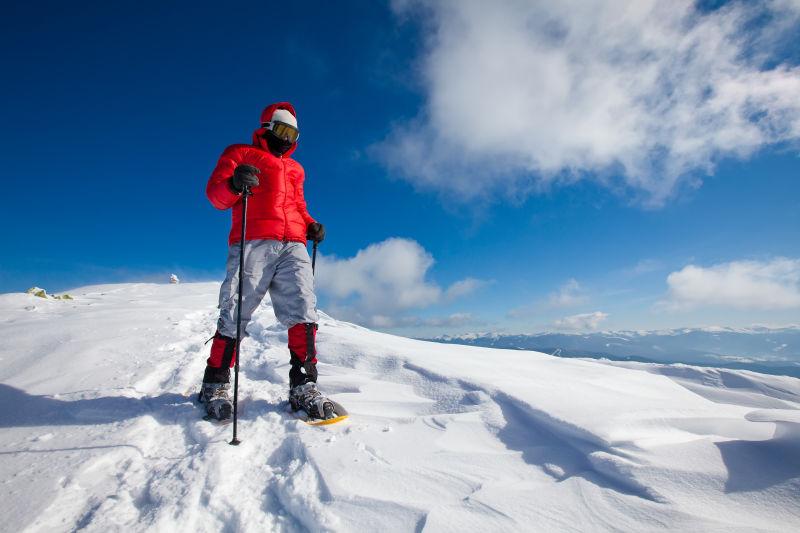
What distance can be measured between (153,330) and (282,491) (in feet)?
16.5

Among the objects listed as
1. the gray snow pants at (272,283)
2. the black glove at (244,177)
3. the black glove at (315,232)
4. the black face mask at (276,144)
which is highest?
the black face mask at (276,144)

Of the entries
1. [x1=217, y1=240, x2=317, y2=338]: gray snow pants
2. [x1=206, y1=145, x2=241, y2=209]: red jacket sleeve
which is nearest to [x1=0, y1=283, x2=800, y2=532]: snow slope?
[x1=217, y1=240, x2=317, y2=338]: gray snow pants

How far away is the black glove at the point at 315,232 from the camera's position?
14.2 ft

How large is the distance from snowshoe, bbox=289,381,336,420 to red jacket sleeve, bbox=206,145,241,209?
2.06 meters

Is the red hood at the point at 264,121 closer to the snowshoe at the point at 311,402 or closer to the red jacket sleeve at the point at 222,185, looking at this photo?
the red jacket sleeve at the point at 222,185

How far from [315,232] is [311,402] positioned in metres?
2.11

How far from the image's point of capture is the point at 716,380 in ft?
17.5

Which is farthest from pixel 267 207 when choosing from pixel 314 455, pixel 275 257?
pixel 314 455

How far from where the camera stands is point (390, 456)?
94.7 inches

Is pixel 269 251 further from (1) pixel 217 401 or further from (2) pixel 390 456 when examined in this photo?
(2) pixel 390 456

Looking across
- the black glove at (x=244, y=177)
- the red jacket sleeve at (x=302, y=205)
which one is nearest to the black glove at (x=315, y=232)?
the red jacket sleeve at (x=302, y=205)

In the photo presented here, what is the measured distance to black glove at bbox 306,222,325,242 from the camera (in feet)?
14.2

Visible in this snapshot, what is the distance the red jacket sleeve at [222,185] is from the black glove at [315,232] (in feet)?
3.20

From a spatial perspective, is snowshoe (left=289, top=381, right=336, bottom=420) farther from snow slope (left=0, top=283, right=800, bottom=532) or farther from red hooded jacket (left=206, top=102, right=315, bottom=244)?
red hooded jacket (left=206, top=102, right=315, bottom=244)
